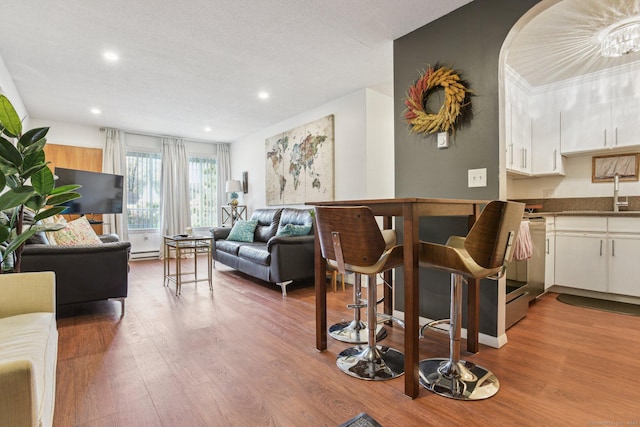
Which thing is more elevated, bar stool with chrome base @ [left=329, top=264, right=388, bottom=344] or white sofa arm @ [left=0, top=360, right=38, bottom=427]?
white sofa arm @ [left=0, top=360, right=38, bottom=427]

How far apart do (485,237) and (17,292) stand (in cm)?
233

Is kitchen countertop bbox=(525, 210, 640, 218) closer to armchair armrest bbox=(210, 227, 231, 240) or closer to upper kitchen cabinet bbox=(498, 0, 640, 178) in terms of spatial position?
upper kitchen cabinet bbox=(498, 0, 640, 178)

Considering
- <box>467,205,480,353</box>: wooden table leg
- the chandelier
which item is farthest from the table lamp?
the chandelier

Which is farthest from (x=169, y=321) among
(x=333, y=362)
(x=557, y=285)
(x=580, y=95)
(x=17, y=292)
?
(x=580, y=95)

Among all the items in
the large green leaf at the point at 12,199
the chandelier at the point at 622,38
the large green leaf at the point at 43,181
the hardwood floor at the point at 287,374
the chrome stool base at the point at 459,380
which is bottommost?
the hardwood floor at the point at 287,374

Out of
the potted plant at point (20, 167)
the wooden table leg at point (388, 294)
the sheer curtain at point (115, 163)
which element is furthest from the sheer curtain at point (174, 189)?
the wooden table leg at point (388, 294)

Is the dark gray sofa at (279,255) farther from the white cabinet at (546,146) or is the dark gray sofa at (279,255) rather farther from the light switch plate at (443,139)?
the white cabinet at (546,146)

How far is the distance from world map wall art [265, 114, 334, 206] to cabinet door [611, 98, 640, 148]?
317 centimetres

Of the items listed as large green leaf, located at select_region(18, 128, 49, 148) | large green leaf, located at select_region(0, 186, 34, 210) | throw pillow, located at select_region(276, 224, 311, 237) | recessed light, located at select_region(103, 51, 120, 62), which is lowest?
throw pillow, located at select_region(276, 224, 311, 237)

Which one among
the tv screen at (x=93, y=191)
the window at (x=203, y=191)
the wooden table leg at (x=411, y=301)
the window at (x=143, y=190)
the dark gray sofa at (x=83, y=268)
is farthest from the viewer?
the window at (x=203, y=191)

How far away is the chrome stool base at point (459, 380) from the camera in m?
1.60

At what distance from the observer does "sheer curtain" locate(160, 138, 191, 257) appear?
646 centimetres

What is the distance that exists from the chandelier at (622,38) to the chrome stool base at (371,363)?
302cm

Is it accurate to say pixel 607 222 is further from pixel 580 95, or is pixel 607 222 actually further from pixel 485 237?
pixel 485 237
